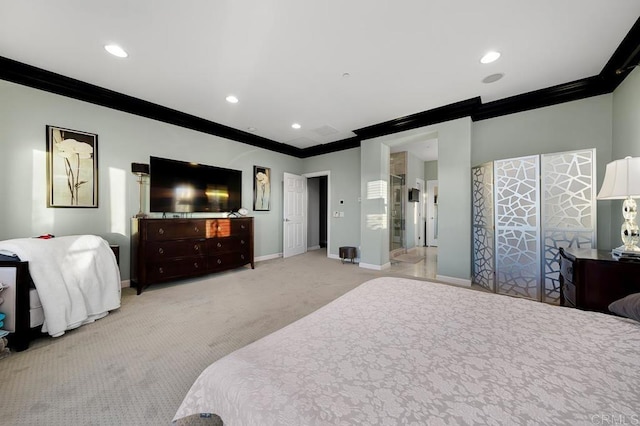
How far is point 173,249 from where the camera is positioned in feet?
11.3

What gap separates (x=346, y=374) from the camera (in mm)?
744

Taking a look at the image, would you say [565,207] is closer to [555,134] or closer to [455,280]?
[555,134]

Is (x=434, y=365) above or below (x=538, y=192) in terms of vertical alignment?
below

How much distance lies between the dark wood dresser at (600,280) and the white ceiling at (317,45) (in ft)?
6.68

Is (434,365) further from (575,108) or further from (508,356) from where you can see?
(575,108)

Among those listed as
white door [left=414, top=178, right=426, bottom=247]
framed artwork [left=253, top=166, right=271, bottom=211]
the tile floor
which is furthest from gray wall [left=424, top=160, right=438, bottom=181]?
framed artwork [left=253, top=166, right=271, bottom=211]

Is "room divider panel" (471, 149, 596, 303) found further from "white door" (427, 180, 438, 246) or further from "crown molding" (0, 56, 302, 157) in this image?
"crown molding" (0, 56, 302, 157)

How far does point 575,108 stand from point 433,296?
3622 millimetres

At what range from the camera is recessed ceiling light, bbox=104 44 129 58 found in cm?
230

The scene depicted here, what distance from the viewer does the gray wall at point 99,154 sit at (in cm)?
262

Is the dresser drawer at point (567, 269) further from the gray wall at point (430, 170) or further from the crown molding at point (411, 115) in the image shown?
the gray wall at point (430, 170)

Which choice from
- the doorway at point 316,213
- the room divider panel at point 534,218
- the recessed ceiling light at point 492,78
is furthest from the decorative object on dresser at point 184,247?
the recessed ceiling light at point 492,78

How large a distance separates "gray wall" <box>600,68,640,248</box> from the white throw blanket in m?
5.65

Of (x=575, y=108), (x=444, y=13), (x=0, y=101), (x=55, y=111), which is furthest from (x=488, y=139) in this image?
(x=0, y=101)
